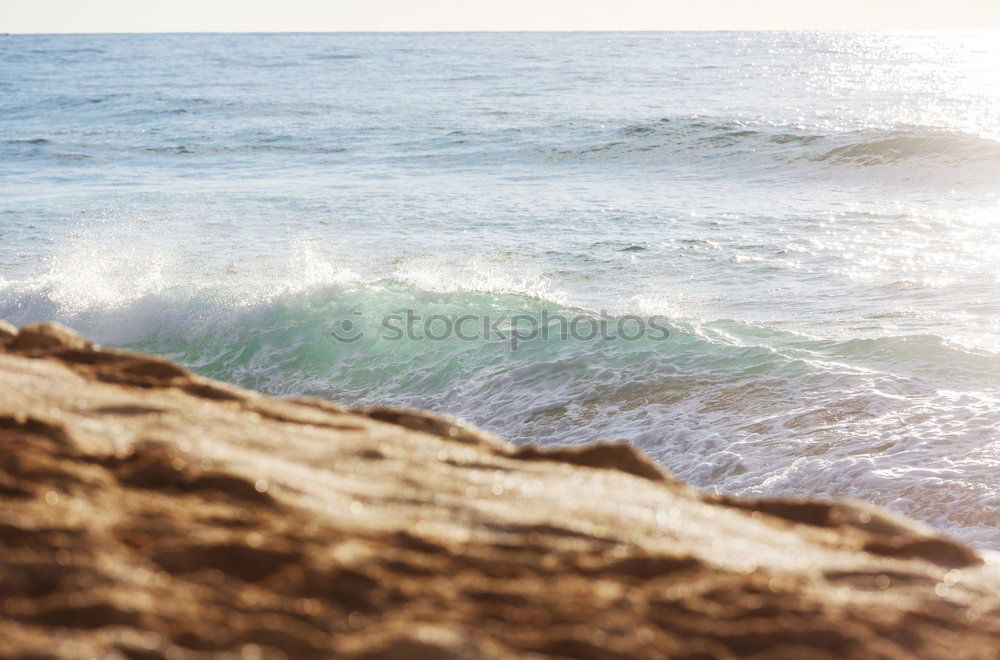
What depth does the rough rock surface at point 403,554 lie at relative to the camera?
5.34 ft

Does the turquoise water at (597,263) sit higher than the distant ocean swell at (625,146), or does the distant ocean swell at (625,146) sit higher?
the distant ocean swell at (625,146)

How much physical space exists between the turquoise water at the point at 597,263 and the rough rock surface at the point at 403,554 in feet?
10.5

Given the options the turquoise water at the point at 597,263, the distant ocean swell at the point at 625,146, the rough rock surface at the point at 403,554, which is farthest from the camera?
the distant ocean swell at the point at 625,146

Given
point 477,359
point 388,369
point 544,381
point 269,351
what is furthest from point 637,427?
point 269,351

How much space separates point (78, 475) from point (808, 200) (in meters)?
13.2

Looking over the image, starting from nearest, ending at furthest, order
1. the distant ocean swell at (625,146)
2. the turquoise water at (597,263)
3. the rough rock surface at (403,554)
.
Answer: the rough rock surface at (403,554), the turquoise water at (597,263), the distant ocean swell at (625,146)

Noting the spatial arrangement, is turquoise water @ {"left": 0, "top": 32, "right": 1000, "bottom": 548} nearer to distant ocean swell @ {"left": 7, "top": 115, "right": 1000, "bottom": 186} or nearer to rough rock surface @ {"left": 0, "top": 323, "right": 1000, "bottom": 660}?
distant ocean swell @ {"left": 7, "top": 115, "right": 1000, "bottom": 186}

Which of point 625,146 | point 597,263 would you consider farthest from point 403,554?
point 625,146

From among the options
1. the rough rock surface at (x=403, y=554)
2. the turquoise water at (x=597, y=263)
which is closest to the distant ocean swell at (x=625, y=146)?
the turquoise water at (x=597, y=263)

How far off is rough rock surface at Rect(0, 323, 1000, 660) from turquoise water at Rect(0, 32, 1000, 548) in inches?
126

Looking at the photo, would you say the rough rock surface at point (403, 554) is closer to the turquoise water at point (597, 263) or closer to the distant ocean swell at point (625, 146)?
the turquoise water at point (597, 263)

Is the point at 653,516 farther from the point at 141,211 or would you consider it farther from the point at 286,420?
the point at 141,211

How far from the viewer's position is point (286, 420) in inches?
107

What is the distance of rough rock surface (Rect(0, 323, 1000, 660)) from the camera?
5.34 ft
